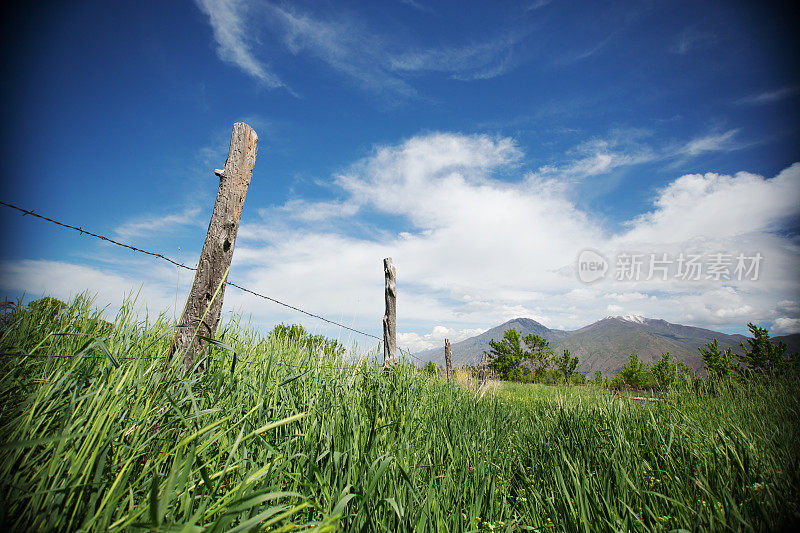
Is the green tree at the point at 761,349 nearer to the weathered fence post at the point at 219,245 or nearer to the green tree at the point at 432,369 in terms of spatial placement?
the green tree at the point at 432,369

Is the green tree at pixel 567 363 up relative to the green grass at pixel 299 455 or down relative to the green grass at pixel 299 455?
down

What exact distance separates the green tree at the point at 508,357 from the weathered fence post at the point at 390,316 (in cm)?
3182

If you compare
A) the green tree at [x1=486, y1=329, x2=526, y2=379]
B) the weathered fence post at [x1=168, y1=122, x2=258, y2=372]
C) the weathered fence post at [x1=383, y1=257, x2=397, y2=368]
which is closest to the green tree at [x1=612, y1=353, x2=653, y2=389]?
the green tree at [x1=486, y1=329, x2=526, y2=379]

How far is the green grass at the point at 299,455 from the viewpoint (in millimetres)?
1114

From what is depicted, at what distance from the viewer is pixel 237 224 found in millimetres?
→ 2590

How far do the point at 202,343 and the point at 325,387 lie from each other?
3.26 feet

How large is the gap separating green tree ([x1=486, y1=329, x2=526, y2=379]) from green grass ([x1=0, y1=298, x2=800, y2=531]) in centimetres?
3372

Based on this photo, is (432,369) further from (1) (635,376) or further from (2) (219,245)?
(1) (635,376)

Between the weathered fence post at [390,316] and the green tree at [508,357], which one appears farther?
the green tree at [508,357]

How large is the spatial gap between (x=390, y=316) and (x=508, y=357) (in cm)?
3443

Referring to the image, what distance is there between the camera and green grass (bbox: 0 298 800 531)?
1.11m

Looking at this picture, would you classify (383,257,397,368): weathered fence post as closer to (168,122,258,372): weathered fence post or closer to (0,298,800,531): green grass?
(0,298,800,531): green grass

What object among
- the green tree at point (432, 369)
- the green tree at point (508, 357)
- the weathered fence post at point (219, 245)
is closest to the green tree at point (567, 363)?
the green tree at point (508, 357)

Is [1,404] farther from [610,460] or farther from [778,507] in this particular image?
[778,507]
